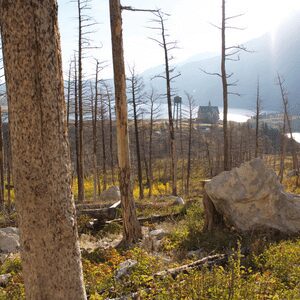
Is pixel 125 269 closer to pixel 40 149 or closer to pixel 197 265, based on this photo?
pixel 197 265

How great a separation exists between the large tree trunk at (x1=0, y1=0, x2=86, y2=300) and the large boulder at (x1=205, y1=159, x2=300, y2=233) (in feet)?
24.2

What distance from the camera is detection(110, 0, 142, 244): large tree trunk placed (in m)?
8.82

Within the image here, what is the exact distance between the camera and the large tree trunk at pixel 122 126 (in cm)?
882

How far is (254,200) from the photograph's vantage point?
981 cm

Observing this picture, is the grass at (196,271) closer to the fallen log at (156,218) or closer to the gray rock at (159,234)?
the gray rock at (159,234)

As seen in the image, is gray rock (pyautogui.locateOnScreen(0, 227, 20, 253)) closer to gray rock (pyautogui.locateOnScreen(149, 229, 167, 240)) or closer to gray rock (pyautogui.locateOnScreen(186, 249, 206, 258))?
gray rock (pyautogui.locateOnScreen(149, 229, 167, 240))

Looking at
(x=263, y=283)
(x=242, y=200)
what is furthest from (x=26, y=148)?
(x=242, y=200)

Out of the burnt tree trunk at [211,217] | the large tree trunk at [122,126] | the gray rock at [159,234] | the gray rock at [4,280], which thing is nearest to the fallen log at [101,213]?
the gray rock at [159,234]

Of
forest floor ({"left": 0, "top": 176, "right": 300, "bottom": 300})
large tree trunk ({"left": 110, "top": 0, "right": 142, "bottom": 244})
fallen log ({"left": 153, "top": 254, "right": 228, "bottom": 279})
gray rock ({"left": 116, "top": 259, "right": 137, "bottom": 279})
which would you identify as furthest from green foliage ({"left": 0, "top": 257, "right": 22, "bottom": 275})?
fallen log ({"left": 153, "top": 254, "right": 228, "bottom": 279})

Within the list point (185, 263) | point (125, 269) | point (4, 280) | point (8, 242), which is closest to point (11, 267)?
point (4, 280)

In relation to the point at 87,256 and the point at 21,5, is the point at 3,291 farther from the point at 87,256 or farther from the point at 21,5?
the point at 21,5

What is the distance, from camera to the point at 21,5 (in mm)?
2453

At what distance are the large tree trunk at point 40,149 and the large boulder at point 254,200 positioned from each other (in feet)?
24.2

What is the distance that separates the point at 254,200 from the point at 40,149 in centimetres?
815
